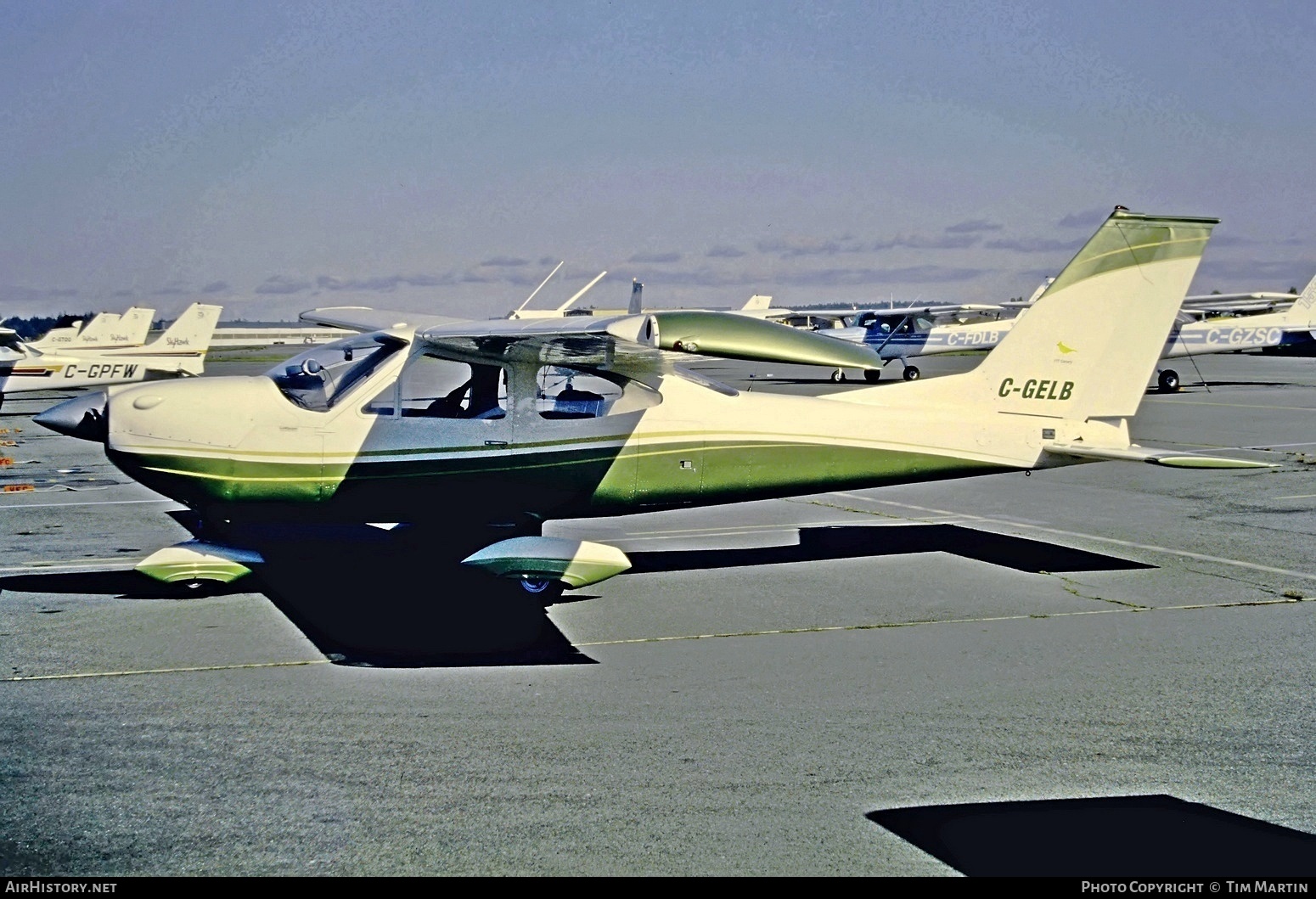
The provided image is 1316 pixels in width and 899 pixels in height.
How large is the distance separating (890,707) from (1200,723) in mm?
1394

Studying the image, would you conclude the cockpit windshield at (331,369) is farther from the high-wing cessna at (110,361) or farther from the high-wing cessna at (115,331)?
the high-wing cessna at (115,331)

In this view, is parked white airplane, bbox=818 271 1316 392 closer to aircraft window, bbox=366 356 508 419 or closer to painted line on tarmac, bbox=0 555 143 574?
aircraft window, bbox=366 356 508 419

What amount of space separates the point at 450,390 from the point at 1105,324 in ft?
16.2

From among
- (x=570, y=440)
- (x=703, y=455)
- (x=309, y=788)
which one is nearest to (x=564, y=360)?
(x=570, y=440)

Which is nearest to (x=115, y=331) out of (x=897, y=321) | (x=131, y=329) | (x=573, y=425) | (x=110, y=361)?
(x=131, y=329)

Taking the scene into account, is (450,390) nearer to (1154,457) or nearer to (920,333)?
(1154,457)

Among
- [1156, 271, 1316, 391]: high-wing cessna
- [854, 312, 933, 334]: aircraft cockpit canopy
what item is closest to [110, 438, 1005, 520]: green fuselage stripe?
[1156, 271, 1316, 391]: high-wing cessna

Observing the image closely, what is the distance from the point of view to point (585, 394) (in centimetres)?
849

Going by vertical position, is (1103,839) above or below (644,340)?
below

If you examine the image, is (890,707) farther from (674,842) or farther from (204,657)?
(204,657)

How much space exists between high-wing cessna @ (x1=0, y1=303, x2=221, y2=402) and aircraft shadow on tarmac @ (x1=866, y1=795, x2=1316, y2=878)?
2699cm

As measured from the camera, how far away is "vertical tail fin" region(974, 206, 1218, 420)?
28.8ft

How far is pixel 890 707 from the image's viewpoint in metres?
5.63

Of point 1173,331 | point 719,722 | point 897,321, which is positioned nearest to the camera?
point 719,722
